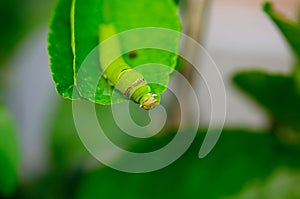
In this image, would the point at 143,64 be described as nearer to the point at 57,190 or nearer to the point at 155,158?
the point at 155,158

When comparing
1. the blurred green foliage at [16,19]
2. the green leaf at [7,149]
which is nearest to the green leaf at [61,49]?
the green leaf at [7,149]

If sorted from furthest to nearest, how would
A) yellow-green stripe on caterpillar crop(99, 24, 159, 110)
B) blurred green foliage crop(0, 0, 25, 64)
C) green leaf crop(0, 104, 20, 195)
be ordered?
blurred green foliage crop(0, 0, 25, 64) < green leaf crop(0, 104, 20, 195) < yellow-green stripe on caterpillar crop(99, 24, 159, 110)

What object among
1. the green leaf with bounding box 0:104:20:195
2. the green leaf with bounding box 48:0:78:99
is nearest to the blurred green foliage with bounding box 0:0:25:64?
the green leaf with bounding box 0:104:20:195

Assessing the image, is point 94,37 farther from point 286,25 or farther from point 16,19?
point 16,19

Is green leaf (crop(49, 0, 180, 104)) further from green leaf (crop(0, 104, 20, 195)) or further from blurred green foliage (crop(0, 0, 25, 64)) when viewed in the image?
blurred green foliage (crop(0, 0, 25, 64))

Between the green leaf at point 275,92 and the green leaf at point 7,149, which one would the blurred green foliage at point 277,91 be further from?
the green leaf at point 7,149
